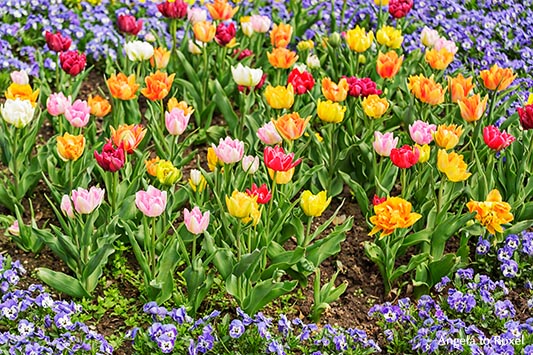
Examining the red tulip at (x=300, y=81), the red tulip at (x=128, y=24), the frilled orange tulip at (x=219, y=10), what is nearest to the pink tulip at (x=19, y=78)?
the red tulip at (x=128, y=24)

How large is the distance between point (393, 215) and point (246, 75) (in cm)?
118

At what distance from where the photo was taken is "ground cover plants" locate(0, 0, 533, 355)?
3.18 m

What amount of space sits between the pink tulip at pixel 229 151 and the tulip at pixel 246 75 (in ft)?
2.51

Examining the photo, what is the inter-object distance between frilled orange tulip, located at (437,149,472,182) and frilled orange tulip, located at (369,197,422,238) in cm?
29

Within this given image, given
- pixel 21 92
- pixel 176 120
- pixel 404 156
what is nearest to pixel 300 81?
pixel 176 120

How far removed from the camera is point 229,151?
10.8 feet

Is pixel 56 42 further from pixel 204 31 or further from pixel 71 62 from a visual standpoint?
pixel 204 31

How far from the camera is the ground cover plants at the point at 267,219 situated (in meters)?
3.18

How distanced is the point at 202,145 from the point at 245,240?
4.18 ft

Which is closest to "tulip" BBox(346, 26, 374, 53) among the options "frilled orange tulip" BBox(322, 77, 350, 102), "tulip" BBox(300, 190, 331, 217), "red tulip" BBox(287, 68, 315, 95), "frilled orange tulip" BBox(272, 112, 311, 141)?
"red tulip" BBox(287, 68, 315, 95)

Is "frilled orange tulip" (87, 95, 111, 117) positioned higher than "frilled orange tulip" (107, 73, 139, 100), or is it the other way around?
"frilled orange tulip" (107, 73, 139, 100)

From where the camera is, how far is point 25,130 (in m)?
3.99

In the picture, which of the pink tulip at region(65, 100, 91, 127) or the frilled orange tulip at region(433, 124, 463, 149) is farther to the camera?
the pink tulip at region(65, 100, 91, 127)

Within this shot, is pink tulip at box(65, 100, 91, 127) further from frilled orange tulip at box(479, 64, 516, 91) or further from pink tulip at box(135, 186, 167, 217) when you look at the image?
frilled orange tulip at box(479, 64, 516, 91)
